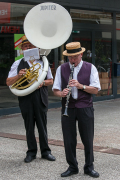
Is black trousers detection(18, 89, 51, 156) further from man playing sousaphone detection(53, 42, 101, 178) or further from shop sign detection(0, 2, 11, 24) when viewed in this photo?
shop sign detection(0, 2, 11, 24)

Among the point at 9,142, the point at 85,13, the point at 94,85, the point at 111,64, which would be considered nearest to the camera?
the point at 94,85

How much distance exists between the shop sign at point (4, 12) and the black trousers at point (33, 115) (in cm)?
425

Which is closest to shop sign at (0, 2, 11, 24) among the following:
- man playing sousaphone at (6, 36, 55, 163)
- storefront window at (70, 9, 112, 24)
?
storefront window at (70, 9, 112, 24)

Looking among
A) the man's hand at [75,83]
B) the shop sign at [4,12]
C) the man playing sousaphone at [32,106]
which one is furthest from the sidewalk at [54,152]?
the shop sign at [4,12]

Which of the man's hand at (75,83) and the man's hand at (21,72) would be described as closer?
the man's hand at (75,83)

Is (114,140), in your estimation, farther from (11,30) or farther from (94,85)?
(11,30)

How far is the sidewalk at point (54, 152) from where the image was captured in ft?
14.4

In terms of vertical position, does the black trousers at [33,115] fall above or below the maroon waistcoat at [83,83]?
below

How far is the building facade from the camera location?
8.77 metres

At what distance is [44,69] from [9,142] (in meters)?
2.04

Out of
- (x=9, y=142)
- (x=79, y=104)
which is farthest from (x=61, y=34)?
(x=9, y=142)

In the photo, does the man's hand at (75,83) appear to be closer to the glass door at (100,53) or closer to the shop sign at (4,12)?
the shop sign at (4,12)

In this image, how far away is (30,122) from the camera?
4.98m

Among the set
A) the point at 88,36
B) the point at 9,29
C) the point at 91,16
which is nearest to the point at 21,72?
the point at 9,29
